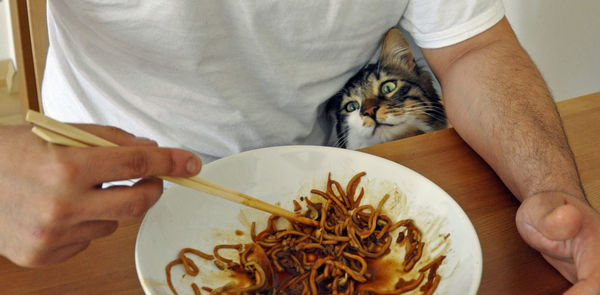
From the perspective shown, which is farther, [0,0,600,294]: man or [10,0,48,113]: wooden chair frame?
[10,0,48,113]: wooden chair frame

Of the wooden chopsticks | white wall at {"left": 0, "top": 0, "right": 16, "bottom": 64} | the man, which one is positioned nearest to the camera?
the wooden chopsticks

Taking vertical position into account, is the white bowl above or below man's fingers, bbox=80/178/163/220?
below

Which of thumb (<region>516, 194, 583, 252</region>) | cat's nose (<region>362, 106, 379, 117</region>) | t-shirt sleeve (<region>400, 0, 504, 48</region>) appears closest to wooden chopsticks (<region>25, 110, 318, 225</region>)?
thumb (<region>516, 194, 583, 252</region>)

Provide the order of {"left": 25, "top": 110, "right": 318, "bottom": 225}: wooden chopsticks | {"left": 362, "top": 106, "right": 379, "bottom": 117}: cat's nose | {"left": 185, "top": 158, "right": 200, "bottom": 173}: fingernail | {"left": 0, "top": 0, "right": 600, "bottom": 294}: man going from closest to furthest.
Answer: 1. {"left": 25, "top": 110, "right": 318, "bottom": 225}: wooden chopsticks
2. {"left": 185, "top": 158, "right": 200, "bottom": 173}: fingernail
3. {"left": 0, "top": 0, "right": 600, "bottom": 294}: man
4. {"left": 362, "top": 106, "right": 379, "bottom": 117}: cat's nose

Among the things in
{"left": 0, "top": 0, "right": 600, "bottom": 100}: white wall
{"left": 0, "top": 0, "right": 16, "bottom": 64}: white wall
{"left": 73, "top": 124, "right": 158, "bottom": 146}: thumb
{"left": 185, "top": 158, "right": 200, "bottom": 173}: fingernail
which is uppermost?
{"left": 73, "top": 124, "right": 158, "bottom": 146}: thumb

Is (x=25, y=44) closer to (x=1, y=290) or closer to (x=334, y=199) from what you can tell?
(x=1, y=290)

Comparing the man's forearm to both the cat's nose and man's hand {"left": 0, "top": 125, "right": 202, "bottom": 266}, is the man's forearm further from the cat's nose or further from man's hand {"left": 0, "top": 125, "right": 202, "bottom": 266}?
man's hand {"left": 0, "top": 125, "right": 202, "bottom": 266}

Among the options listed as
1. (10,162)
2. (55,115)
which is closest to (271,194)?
(10,162)
